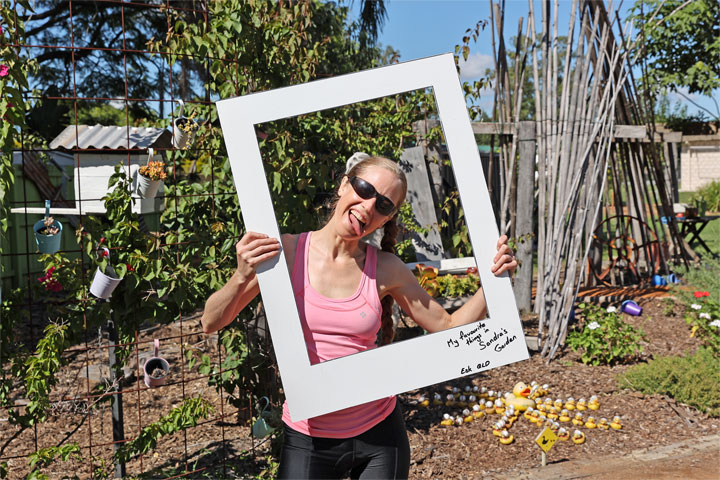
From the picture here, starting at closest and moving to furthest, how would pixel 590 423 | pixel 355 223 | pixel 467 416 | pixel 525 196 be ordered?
1. pixel 355 223
2. pixel 590 423
3. pixel 467 416
4. pixel 525 196

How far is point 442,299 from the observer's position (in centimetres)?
504

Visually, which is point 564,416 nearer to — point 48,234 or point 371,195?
point 371,195

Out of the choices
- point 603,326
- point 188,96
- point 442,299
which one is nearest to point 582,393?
point 603,326

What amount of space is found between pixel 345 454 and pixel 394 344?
37 centimetres

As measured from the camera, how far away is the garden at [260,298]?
3.04m

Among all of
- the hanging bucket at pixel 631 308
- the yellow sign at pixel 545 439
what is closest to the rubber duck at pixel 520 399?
the yellow sign at pixel 545 439

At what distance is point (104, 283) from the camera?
2.90 m

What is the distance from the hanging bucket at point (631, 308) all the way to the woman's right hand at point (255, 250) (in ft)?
18.7

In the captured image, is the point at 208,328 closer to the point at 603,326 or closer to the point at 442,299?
the point at 442,299

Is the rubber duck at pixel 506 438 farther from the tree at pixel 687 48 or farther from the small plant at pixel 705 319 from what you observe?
the tree at pixel 687 48

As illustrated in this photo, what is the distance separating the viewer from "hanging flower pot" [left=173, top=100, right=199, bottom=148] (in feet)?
10.6

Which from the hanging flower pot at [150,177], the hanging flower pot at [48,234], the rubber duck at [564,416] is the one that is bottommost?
the rubber duck at [564,416]

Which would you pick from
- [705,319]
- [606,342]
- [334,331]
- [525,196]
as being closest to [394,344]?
[334,331]

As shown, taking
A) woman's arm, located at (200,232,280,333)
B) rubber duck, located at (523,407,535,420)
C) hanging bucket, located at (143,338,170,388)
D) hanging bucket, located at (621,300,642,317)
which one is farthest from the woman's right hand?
hanging bucket, located at (621,300,642,317)
